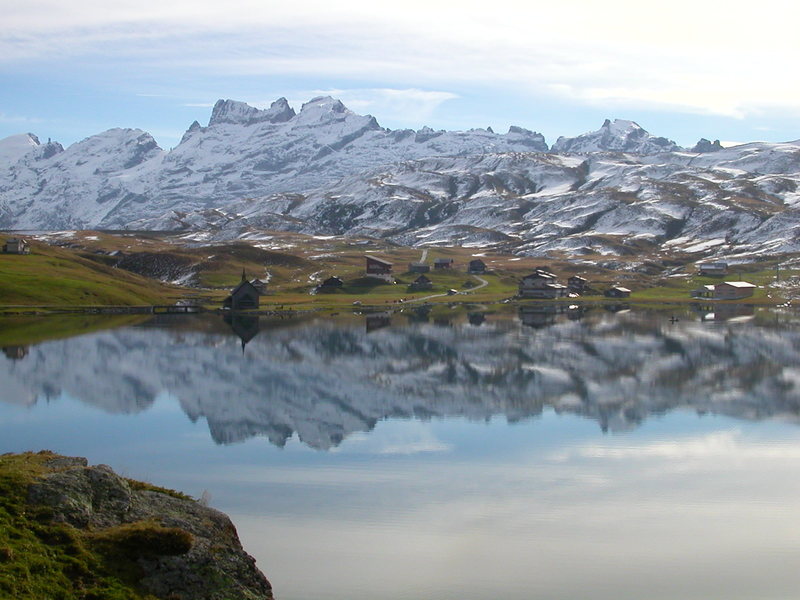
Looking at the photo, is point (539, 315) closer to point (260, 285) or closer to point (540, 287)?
point (540, 287)

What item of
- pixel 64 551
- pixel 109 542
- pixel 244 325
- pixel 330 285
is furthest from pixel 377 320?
pixel 64 551

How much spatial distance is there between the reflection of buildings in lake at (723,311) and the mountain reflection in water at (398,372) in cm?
1669

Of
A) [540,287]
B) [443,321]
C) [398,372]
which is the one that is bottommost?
[540,287]

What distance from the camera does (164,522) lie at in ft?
91.6

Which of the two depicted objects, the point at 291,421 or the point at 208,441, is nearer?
the point at 208,441

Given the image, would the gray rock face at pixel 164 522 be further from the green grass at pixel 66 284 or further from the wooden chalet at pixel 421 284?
the wooden chalet at pixel 421 284

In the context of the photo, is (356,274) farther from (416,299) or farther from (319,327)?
(319,327)

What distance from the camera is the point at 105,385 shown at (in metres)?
78.9

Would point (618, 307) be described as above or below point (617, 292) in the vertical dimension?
below

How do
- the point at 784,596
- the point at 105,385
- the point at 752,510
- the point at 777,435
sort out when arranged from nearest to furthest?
1. the point at 784,596
2. the point at 752,510
3. the point at 777,435
4. the point at 105,385

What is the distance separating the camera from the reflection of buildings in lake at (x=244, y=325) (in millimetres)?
113762

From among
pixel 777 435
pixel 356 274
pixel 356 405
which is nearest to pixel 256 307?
pixel 356 274

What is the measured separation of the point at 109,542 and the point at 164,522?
2.58 meters

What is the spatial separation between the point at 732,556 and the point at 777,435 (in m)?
27.2
